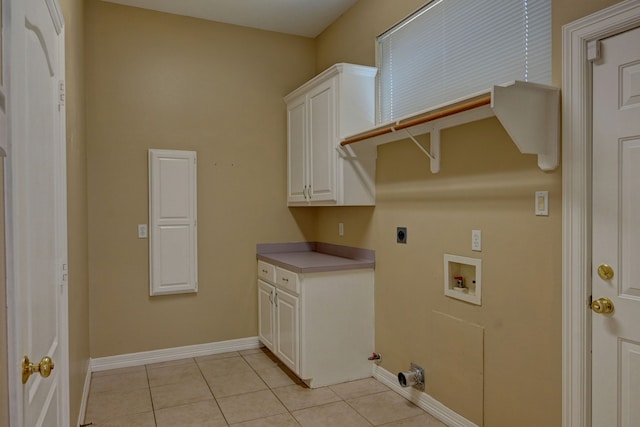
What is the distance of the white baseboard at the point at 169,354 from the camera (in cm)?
362

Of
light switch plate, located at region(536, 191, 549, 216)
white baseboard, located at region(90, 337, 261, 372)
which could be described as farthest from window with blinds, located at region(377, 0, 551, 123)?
white baseboard, located at region(90, 337, 261, 372)

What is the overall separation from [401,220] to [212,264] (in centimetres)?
186

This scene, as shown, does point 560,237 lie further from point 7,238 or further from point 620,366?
point 7,238

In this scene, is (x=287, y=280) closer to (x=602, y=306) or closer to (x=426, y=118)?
(x=426, y=118)

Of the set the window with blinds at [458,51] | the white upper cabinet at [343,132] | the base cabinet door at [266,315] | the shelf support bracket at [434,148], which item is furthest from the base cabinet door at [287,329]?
the window with blinds at [458,51]

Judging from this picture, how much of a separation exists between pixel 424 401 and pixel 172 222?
8.11ft

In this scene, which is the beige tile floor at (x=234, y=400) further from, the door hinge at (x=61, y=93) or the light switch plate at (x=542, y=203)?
the door hinge at (x=61, y=93)

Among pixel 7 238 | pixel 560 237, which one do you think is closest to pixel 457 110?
pixel 560 237

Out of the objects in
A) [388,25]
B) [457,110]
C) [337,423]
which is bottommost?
[337,423]

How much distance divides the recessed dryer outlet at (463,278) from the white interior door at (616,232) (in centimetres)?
64

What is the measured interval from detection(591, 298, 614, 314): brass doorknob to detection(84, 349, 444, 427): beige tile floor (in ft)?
4.21

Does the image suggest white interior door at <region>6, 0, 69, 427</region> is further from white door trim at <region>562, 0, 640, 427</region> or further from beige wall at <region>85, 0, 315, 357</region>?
white door trim at <region>562, 0, 640, 427</region>

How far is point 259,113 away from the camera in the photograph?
4.18m

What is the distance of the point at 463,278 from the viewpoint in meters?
2.59
